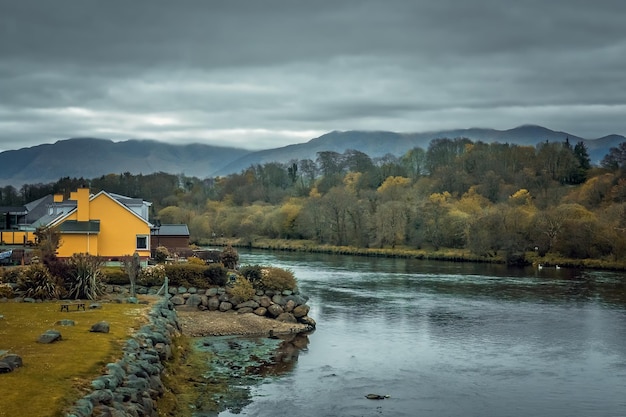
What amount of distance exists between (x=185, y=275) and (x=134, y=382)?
2518 centimetres

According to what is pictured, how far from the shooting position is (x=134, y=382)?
21.3 meters

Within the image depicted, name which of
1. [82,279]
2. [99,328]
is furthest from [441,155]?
[99,328]

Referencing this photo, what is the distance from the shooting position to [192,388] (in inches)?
1084

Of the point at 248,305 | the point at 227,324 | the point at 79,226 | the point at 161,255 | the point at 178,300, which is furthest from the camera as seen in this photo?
the point at 161,255

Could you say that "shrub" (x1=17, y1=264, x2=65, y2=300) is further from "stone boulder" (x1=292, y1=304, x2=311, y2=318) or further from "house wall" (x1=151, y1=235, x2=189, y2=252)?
"house wall" (x1=151, y1=235, x2=189, y2=252)

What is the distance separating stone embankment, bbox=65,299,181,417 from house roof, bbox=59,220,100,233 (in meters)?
22.4

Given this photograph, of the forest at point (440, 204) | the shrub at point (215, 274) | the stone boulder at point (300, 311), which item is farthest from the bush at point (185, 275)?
the forest at point (440, 204)

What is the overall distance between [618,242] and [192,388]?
2882 inches

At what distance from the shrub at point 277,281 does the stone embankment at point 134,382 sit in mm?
15141

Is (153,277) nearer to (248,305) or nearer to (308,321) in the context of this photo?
(248,305)

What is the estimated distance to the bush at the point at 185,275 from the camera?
151 feet

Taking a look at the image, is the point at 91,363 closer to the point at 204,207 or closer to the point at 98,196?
the point at 98,196

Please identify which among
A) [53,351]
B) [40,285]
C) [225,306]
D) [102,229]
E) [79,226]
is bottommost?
[225,306]

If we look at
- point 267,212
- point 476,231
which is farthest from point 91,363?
point 267,212
